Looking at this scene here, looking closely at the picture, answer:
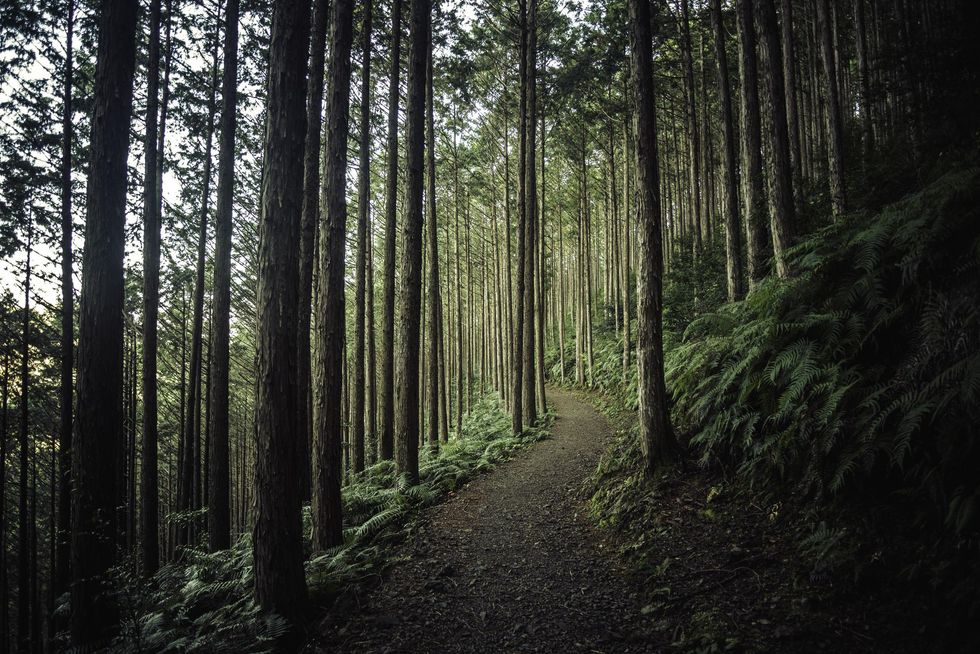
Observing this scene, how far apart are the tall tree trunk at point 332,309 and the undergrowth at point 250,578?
2.04 feet

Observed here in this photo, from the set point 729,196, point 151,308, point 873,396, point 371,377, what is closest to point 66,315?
point 151,308

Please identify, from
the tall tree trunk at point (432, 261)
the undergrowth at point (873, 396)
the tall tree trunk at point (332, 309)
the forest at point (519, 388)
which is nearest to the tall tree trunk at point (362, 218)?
the forest at point (519, 388)

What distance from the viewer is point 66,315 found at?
10867mm

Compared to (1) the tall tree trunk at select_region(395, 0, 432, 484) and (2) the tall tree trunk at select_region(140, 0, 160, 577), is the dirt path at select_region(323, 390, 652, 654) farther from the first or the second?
(2) the tall tree trunk at select_region(140, 0, 160, 577)

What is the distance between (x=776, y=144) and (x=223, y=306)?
471 inches

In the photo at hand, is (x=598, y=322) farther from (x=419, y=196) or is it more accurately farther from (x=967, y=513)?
(x=967, y=513)

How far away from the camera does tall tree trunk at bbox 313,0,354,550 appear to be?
5934 mm

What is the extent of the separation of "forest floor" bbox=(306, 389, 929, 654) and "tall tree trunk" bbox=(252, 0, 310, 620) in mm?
812

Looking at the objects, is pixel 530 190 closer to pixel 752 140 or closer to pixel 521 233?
pixel 521 233

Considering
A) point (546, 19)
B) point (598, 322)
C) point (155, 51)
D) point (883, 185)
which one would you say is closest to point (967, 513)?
point (883, 185)

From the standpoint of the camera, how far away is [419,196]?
8.00 m

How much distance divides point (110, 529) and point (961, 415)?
8.20 metres

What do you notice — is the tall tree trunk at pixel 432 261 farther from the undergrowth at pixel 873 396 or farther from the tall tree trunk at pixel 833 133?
the tall tree trunk at pixel 833 133

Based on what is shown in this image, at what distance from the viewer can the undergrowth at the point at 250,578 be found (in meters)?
3.82
